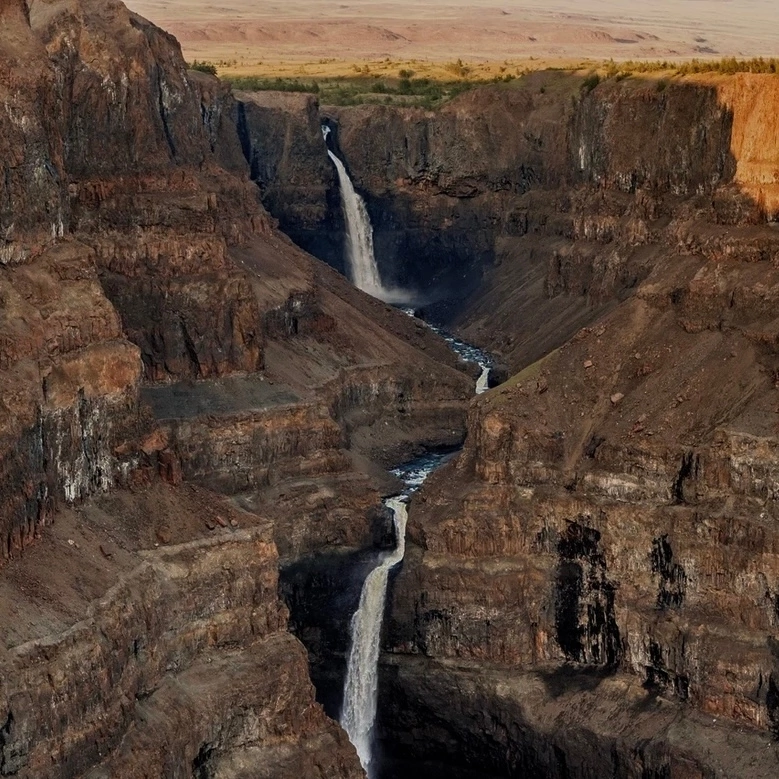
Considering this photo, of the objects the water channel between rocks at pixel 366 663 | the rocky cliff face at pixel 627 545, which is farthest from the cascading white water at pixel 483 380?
the water channel between rocks at pixel 366 663

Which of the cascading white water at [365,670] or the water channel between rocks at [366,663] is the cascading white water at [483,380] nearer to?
the water channel between rocks at [366,663]

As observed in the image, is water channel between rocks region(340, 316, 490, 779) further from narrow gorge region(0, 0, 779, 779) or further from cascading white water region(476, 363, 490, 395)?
cascading white water region(476, 363, 490, 395)

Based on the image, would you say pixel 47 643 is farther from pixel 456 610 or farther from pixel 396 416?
pixel 396 416

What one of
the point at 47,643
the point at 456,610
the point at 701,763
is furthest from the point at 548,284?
the point at 47,643

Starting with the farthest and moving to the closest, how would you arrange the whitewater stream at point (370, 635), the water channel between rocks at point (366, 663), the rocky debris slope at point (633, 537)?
the whitewater stream at point (370, 635) < the water channel between rocks at point (366, 663) < the rocky debris slope at point (633, 537)

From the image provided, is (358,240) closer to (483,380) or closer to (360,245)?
(360,245)

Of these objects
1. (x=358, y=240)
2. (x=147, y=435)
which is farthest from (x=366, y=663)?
(x=358, y=240)
